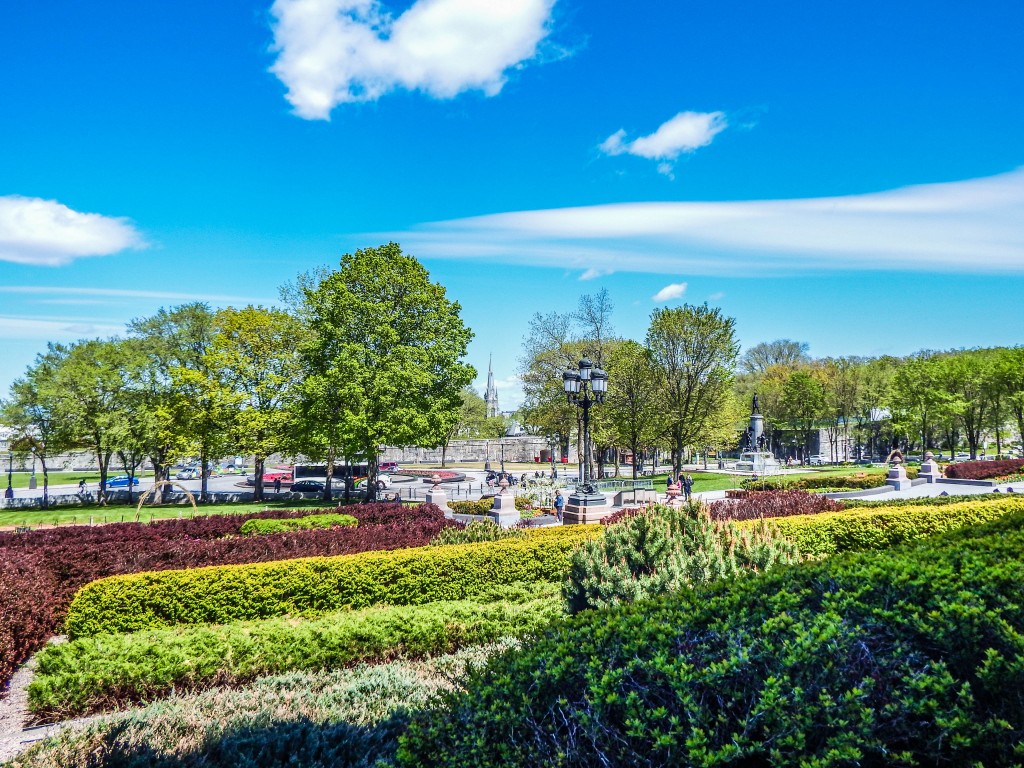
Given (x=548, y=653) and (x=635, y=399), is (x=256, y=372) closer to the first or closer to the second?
(x=635, y=399)

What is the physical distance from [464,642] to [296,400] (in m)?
25.1

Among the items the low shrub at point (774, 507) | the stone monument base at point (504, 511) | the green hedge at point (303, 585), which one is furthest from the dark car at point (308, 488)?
the green hedge at point (303, 585)

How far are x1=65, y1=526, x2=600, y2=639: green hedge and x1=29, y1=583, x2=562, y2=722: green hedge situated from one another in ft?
3.33

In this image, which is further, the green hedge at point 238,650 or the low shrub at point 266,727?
the green hedge at point 238,650

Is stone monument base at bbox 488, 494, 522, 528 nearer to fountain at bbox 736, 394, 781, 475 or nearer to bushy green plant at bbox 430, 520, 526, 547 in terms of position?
bushy green plant at bbox 430, 520, 526, 547

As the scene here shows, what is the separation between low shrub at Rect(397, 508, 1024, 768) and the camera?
2922mm

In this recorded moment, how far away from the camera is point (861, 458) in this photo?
224 ft

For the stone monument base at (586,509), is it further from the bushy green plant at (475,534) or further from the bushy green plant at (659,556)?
the bushy green plant at (659,556)

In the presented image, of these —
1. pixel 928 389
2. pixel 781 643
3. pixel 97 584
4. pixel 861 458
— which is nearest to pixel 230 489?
pixel 97 584

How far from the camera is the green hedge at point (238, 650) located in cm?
607

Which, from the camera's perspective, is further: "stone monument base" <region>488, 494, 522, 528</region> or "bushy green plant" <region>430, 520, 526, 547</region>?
"stone monument base" <region>488, 494, 522, 528</region>

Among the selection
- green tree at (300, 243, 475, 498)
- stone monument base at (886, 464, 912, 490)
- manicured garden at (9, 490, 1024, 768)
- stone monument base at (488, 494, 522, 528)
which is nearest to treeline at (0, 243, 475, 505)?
green tree at (300, 243, 475, 498)

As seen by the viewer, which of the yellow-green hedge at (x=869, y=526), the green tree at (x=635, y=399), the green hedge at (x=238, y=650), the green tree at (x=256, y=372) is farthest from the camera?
the green tree at (x=635, y=399)

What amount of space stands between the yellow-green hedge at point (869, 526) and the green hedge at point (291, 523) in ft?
35.5
